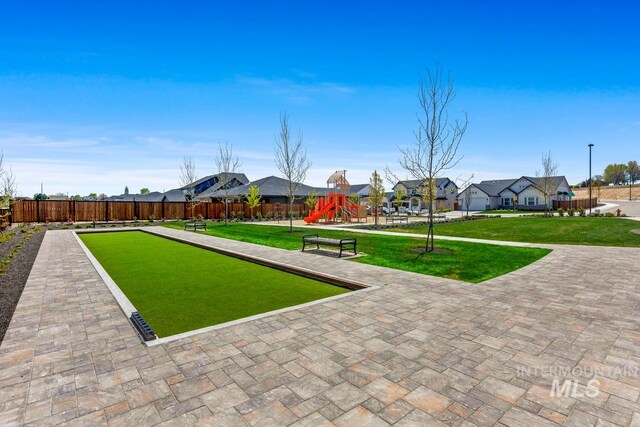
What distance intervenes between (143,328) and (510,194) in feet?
219

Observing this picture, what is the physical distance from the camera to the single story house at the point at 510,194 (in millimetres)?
57000

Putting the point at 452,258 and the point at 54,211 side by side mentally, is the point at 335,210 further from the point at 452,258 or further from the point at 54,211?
the point at 54,211

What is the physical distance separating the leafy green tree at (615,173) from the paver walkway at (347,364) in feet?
542

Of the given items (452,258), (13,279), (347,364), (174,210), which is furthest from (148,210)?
(347,364)

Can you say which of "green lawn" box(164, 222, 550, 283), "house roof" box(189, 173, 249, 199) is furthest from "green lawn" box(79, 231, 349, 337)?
"house roof" box(189, 173, 249, 199)

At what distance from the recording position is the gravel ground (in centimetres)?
603

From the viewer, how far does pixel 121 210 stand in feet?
114

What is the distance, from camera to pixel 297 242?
16172 mm

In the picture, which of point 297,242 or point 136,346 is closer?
point 136,346

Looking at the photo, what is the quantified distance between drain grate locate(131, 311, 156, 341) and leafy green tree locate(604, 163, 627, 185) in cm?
17211

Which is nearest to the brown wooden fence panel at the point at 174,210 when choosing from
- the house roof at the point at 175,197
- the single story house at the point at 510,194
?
the house roof at the point at 175,197

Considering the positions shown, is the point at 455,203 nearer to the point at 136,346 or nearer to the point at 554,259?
the point at 554,259

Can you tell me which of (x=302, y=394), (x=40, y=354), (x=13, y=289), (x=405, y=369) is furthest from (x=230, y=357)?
(x=13, y=289)

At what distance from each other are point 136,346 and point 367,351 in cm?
318
